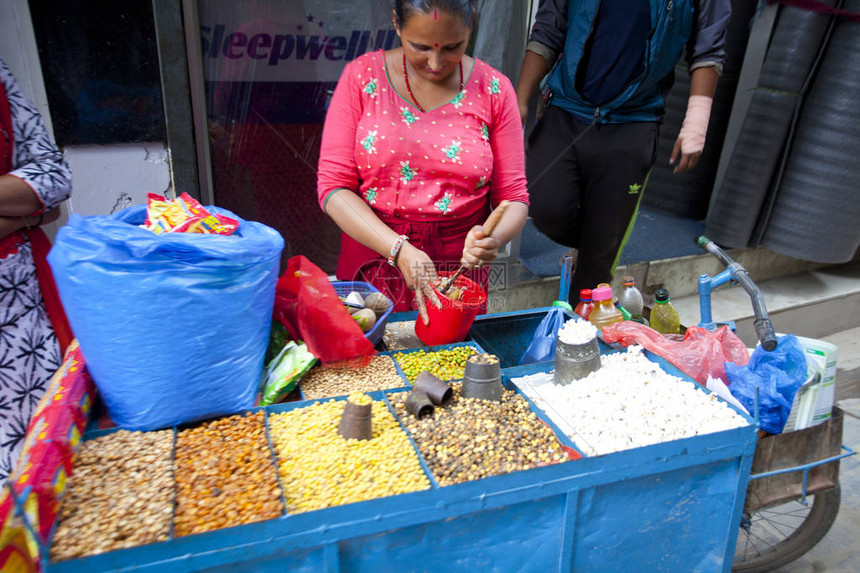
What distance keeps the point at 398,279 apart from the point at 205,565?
1424 mm

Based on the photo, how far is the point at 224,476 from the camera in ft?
4.49

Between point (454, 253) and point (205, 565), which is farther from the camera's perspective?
point (454, 253)

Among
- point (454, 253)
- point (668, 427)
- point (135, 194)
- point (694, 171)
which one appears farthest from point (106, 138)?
point (694, 171)

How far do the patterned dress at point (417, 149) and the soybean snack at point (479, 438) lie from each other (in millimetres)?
762

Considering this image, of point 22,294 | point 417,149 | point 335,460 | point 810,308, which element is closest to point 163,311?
point 335,460

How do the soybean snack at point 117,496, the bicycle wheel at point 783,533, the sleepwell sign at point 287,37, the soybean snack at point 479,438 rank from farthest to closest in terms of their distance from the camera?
the sleepwell sign at point 287,37, the bicycle wheel at point 783,533, the soybean snack at point 479,438, the soybean snack at point 117,496

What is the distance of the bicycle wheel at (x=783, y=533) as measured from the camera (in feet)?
7.34

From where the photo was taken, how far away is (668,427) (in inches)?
63.5

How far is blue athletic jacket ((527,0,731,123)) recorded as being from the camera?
2.70 m

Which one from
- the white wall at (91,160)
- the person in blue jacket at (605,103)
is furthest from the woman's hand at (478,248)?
the white wall at (91,160)

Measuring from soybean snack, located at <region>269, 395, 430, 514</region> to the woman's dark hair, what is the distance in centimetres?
125

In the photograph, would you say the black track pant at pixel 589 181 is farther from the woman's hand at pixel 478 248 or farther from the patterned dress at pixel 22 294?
the patterned dress at pixel 22 294

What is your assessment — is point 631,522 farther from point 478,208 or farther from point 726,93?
point 726,93

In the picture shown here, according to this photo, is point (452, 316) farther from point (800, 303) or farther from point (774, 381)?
point (800, 303)
